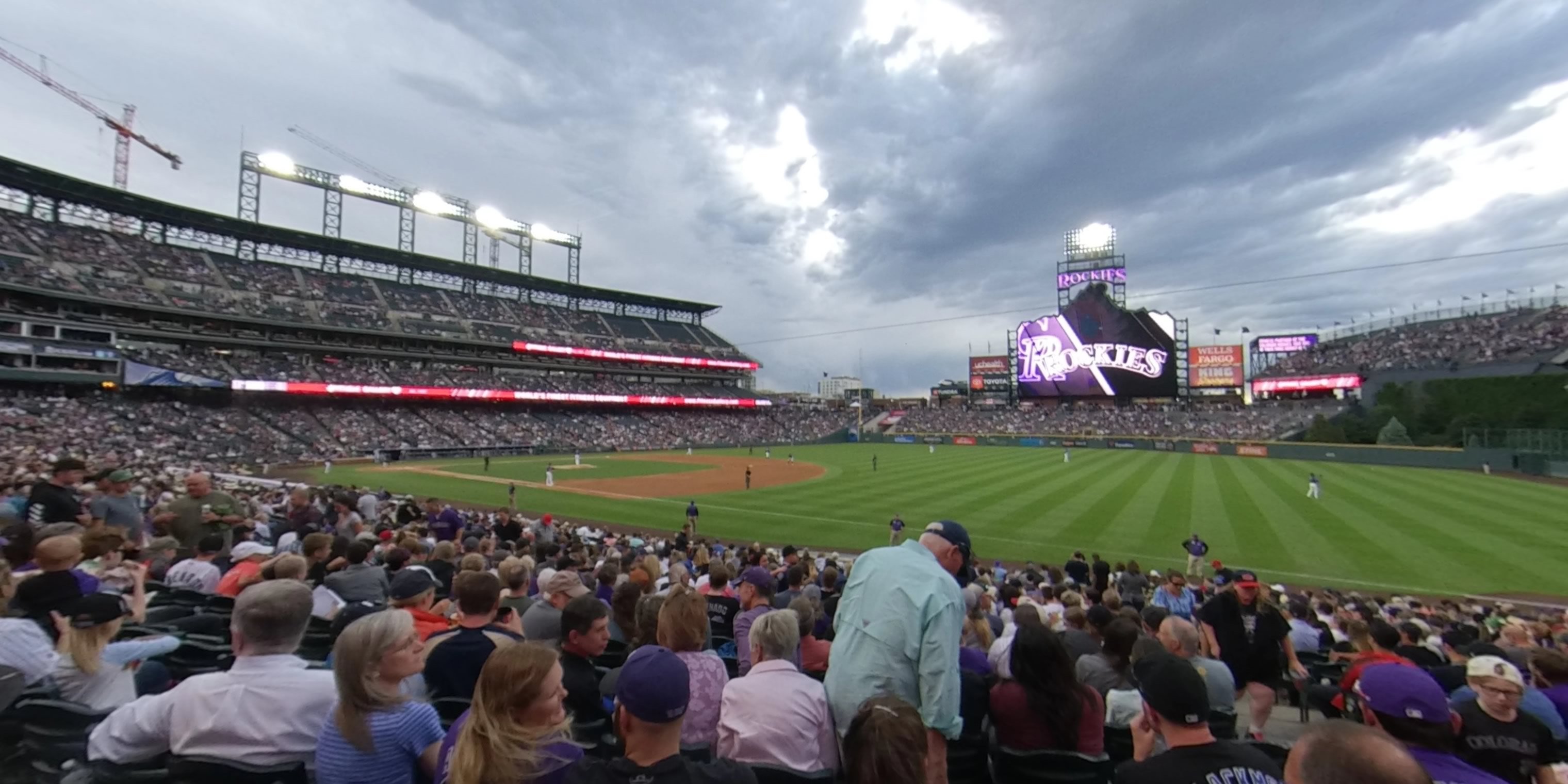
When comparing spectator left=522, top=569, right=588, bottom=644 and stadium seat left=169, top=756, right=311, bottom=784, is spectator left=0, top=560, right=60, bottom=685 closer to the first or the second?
stadium seat left=169, top=756, right=311, bottom=784

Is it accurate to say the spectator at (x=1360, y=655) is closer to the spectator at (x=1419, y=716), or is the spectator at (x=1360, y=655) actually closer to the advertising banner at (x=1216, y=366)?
the spectator at (x=1419, y=716)

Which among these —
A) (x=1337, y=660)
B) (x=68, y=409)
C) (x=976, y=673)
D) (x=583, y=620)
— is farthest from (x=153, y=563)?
(x=68, y=409)

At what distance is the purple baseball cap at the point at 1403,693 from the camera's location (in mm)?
2934

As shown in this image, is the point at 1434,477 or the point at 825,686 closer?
the point at 825,686

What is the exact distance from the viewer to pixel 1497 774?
11.9ft

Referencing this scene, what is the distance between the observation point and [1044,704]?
143 inches

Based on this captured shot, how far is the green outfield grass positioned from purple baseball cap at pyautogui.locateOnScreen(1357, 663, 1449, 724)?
16.1m

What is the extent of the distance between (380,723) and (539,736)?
3.17 ft

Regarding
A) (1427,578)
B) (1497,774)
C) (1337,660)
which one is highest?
(1497,774)

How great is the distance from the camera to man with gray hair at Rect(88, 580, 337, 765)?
9.46 feet

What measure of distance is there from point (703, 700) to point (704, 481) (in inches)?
1376

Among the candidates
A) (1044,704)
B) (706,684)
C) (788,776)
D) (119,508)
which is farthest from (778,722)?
(119,508)

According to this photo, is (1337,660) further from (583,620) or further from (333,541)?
(333,541)

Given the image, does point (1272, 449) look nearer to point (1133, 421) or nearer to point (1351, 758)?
point (1133, 421)
